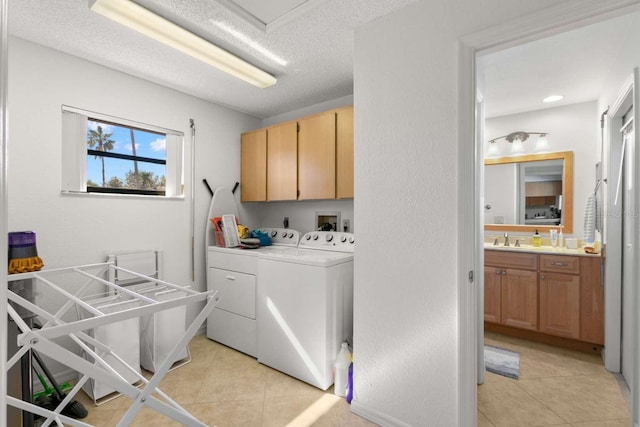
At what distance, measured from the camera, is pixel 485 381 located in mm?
2230

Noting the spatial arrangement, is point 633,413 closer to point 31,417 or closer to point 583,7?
point 583,7

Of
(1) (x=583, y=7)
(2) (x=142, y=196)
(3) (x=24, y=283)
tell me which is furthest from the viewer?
(2) (x=142, y=196)

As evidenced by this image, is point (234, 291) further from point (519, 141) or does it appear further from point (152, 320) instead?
point (519, 141)

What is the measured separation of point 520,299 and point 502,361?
2.31 ft

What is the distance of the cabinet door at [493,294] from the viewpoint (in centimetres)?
302

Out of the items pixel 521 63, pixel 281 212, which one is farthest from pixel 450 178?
pixel 281 212

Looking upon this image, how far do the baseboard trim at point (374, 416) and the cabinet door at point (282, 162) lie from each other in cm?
184

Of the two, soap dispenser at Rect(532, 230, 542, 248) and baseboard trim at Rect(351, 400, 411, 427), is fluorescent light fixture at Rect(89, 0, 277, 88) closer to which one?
baseboard trim at Rect(351, 400, 411, 427)


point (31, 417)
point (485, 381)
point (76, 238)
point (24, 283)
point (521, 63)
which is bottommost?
point (485, 381)

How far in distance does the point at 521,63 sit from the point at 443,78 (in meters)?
1.23

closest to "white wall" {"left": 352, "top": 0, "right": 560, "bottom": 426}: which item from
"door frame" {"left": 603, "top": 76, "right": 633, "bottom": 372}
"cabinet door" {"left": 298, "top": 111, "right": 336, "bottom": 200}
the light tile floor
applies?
the light tile floor

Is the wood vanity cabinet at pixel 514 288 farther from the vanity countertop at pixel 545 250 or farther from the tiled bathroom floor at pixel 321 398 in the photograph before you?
the tiled bathroom floor at pixel 321 398

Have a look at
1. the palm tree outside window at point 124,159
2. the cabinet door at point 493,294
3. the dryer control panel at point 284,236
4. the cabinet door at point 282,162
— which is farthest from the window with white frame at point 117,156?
the cabinet door at point 493,294

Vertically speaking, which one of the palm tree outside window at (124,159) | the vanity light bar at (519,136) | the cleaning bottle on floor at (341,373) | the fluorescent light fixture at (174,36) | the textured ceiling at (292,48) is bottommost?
the cleaning bottle on floor at (341,373)
